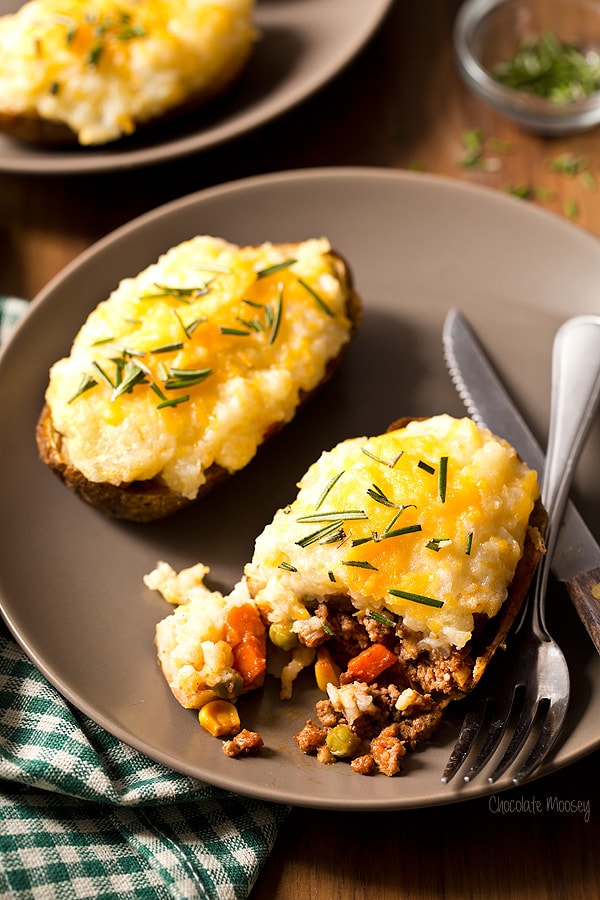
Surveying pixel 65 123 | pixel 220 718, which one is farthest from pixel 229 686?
pixel 65 123

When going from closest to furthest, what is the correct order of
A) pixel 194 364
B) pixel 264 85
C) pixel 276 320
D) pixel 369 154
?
pixel 194 364 < pixel 276 320 < pixel 264 85 < pixel 369 154

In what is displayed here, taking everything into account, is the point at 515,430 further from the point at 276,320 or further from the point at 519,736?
the point at 519,736

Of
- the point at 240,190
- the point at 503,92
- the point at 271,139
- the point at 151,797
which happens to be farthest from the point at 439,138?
the point at 151,797

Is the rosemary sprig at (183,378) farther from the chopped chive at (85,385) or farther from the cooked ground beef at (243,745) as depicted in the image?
the cooked ground beef at (243,745)

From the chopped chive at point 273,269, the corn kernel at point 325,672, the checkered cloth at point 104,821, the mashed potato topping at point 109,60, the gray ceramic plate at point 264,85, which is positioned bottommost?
the checkered cloth at point 104,821

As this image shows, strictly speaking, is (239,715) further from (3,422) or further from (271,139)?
(271,139)

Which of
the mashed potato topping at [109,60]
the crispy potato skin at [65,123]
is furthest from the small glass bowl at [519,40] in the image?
the mashed potato topping at [109,60]
